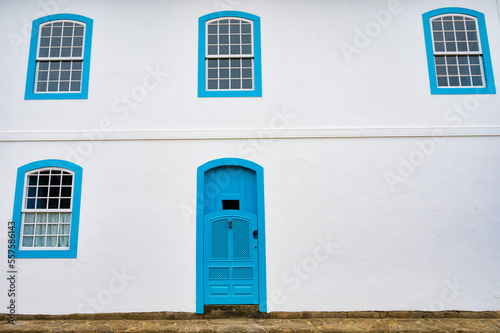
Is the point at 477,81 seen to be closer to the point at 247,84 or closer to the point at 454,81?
the point at 454,81

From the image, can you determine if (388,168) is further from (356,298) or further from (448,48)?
(448,48)

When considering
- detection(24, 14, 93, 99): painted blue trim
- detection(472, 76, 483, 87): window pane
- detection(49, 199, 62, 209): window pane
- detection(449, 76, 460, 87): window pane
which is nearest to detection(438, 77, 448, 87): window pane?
detection(449, 76, 460, 87): window pane

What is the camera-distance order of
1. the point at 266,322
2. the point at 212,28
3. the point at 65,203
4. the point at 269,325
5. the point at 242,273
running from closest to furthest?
the point at 269,325 → the point at 266,322 → the point at 242,273 → the point at 65,203 → the point at 212,28

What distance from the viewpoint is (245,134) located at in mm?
6246

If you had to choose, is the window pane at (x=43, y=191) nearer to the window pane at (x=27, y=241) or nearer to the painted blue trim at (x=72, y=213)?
the painted blue trim at (x=72, y=213)

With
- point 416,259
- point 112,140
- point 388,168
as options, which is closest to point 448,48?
point 388,168

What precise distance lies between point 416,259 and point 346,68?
386 centimetres

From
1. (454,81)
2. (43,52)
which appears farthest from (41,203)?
(454,81)

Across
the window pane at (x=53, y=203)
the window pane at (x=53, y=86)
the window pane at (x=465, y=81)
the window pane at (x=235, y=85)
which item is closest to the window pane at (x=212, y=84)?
the window pane at (x=235, y=85)

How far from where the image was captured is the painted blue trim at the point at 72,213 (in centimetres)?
593

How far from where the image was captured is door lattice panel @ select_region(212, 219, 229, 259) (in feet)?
19.8

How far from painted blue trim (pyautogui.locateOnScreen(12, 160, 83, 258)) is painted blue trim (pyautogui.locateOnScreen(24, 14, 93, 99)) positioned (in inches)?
52.5

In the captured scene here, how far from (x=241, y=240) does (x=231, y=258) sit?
1.23 ft

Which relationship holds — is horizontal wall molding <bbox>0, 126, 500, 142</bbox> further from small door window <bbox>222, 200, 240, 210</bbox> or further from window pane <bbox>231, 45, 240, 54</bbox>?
window pane <bbox>231, 45, 240, 54</bbox>
